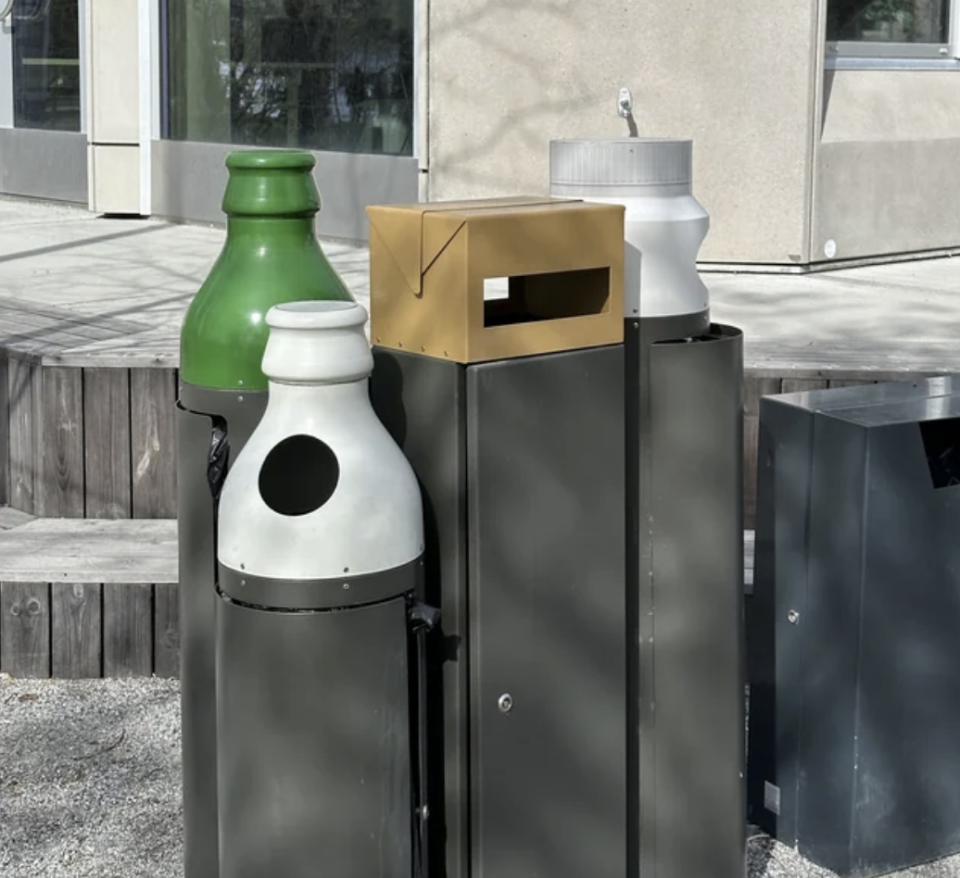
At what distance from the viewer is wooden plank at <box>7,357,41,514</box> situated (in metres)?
5.29

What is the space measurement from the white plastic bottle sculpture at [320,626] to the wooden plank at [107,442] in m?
2.76

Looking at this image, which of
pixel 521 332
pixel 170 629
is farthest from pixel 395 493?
pixel 170 629

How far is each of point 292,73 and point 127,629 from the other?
5591 millimetres

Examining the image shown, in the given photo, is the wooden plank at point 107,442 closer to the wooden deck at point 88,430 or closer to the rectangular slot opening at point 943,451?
the wooden deck at point 88,430

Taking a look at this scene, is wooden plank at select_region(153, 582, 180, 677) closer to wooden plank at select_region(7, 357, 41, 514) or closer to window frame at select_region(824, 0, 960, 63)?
wooden plank at select_region(7, 357, 41, 514)

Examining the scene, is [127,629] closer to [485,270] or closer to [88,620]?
[88,620]

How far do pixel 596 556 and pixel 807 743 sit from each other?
103 cm

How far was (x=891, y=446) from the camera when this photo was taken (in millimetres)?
3371

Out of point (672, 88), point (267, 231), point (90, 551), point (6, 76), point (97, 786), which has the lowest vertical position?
point (97, 786)

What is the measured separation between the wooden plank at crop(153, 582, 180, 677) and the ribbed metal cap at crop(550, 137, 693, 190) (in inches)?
83.9

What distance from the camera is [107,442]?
17.1ft

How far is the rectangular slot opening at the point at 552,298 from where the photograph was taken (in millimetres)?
2811

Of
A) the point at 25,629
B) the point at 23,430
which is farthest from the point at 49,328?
the point at 25,629

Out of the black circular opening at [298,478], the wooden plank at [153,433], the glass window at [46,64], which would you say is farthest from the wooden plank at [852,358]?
the glass window at [46,64]
